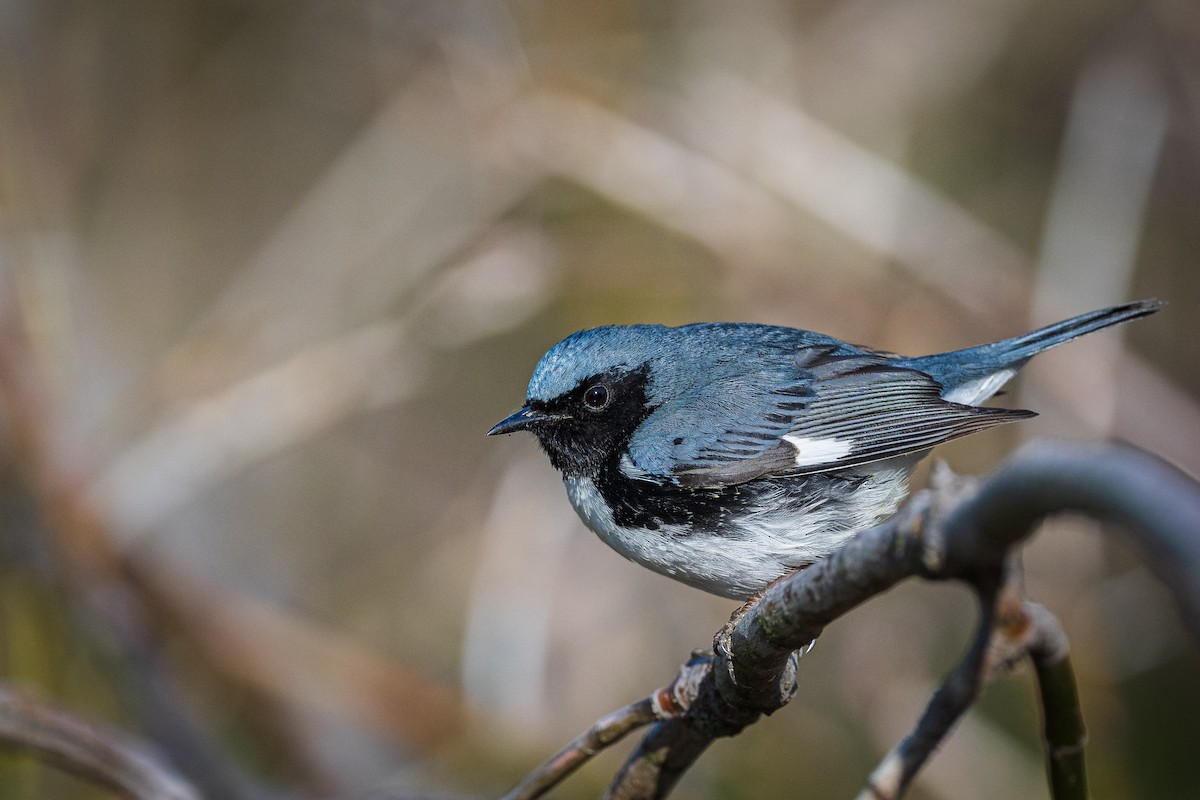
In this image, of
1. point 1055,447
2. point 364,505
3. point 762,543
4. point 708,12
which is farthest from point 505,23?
point 1055,447

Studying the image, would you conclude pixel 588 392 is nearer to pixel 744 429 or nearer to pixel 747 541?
pixel 744 429

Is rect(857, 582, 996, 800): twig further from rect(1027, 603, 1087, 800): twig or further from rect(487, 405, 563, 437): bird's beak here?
rect(487, 405, 563, 437): bird's beak

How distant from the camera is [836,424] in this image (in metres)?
2.89

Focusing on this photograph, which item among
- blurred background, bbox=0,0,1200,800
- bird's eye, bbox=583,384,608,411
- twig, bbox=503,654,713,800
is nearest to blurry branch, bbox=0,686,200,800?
twig, bbox=503,654,713,800

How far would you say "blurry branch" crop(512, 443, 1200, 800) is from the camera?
35.7 inches

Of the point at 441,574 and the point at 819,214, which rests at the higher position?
the point at 819,214

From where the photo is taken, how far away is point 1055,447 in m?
1.06

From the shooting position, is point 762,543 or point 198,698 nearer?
point 762,543

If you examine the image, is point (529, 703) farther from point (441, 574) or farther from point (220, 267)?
point (220, 267)

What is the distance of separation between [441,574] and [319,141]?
9.32ft

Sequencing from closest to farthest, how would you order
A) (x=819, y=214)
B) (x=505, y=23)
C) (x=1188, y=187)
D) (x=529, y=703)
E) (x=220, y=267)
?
(x=529, y=703) → (x=819, y=214) → (x=505, y=23) → (x=1188, y=187) → (x=220, y=267)

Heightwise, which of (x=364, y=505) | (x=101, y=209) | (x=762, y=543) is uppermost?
(x=101, y=209)

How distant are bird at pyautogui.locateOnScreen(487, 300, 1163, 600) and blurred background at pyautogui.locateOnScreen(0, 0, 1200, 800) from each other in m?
1.60

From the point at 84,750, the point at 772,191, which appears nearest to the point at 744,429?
the point at 84,750
